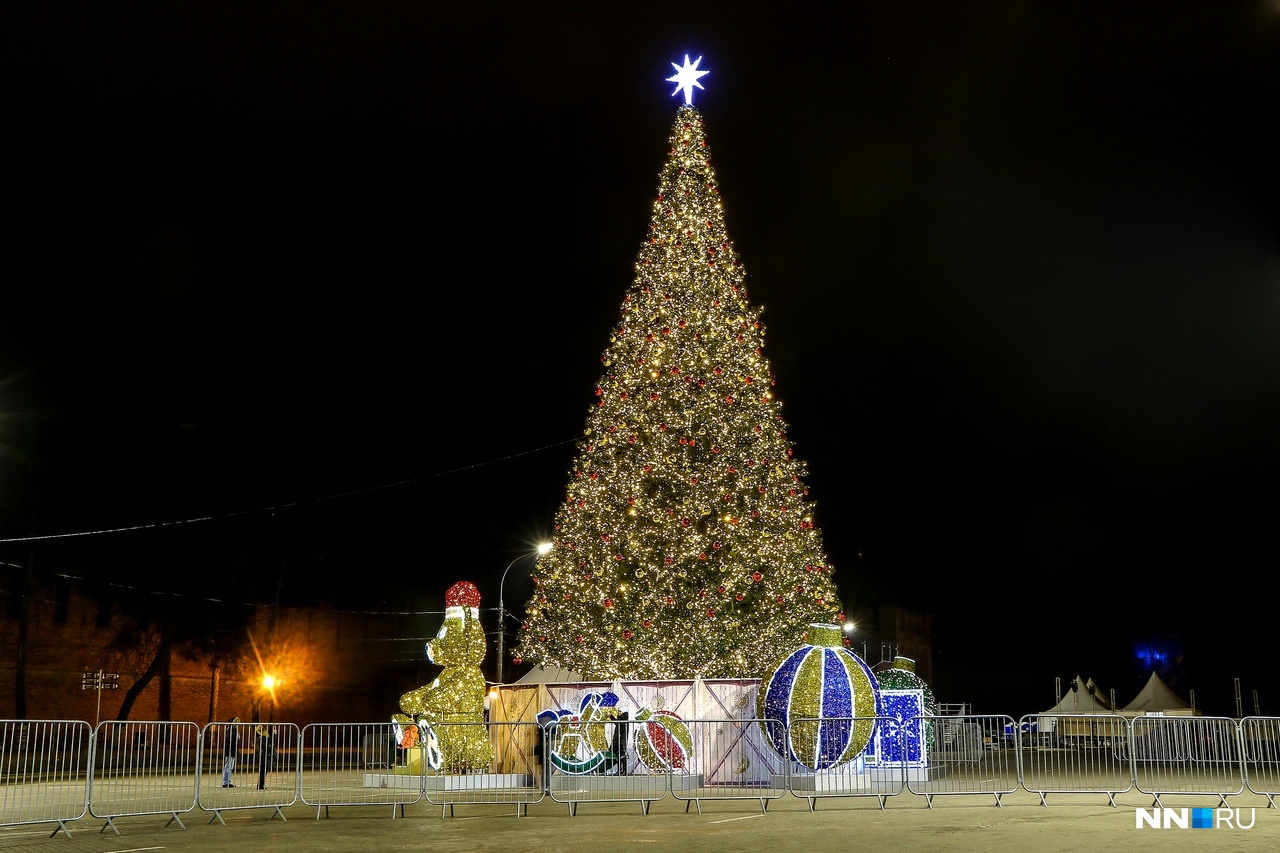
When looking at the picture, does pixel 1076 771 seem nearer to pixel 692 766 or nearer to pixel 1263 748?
pixel 1263 748

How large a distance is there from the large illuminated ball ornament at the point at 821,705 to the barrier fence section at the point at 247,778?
6.99 meters

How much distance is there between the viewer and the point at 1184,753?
16.4m

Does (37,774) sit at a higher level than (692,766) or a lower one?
higher

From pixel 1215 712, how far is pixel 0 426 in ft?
182

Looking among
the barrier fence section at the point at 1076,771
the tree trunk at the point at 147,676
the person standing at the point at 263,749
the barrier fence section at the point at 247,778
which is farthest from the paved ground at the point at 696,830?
the tree trunk at the point at 147,676

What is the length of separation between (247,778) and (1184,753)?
19320 millimetres

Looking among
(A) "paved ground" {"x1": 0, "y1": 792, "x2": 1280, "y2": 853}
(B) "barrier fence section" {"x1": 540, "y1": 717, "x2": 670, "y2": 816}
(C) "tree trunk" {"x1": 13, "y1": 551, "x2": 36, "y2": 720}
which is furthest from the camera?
(C) "tree trunk" {"x1": 13, "y1": 551, "x2": 36, "y2": 720}

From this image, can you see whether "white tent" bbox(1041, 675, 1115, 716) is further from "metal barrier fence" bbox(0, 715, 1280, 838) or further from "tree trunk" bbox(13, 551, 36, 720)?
"tree trunk" bbox(13, 551, 36, 720)

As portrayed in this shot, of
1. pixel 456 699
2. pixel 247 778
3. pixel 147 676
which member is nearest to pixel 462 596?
pixel 456 699

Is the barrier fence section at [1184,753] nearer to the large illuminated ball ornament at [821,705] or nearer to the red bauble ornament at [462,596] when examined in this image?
the large illuminated ball ornament at [821,705]

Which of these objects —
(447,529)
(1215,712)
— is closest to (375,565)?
(447,529)

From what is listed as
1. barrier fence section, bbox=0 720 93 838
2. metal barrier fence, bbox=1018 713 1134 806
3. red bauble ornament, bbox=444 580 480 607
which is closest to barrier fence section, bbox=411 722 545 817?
red bauble ornament, bbox=444 580 480 607

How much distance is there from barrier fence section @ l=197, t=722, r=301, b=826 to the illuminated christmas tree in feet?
16.4

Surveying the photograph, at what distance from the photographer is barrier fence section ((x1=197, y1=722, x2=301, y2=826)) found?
50.5 ft
